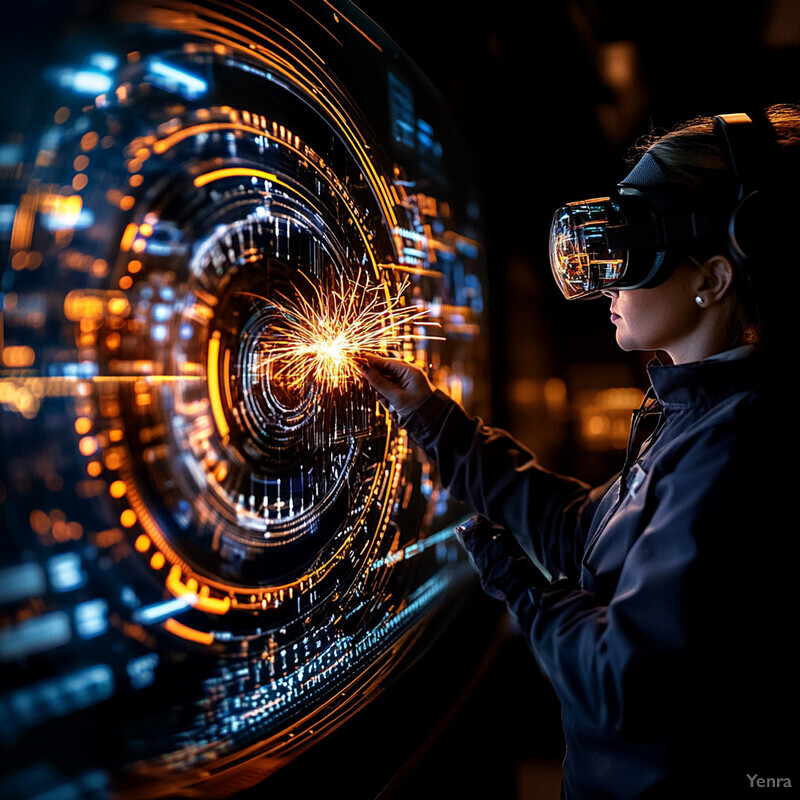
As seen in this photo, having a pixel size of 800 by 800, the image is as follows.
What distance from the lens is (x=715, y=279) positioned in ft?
2.67

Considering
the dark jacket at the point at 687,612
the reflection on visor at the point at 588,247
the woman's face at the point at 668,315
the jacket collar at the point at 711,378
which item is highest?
the reflection on visor at the point at 588,247

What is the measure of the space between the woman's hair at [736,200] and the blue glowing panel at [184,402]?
1.52ft

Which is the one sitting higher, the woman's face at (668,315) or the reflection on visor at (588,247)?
the reflection on visor at (588,247)

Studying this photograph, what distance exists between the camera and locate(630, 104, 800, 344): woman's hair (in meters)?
0.74

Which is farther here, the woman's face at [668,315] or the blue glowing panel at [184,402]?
the woman's face at [668,315]

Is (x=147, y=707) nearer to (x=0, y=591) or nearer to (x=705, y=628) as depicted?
(x=0, y=591)

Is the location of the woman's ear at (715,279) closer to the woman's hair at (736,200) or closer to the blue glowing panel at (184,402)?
the woman's hair at (736,200)

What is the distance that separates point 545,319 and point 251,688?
5.68ft

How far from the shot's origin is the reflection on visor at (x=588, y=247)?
0.85 meters

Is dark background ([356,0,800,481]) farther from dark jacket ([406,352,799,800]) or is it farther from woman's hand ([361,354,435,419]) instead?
dark jacket ([406,352,799,800])

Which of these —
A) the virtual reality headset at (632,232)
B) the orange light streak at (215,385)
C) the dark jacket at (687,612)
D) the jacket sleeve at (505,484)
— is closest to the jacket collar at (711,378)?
the dark jacket at (687,612)

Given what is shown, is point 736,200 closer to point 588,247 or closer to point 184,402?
point 588,247

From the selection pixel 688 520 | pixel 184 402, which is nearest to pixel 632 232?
pixel 688 520

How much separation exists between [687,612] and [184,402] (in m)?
0.54
